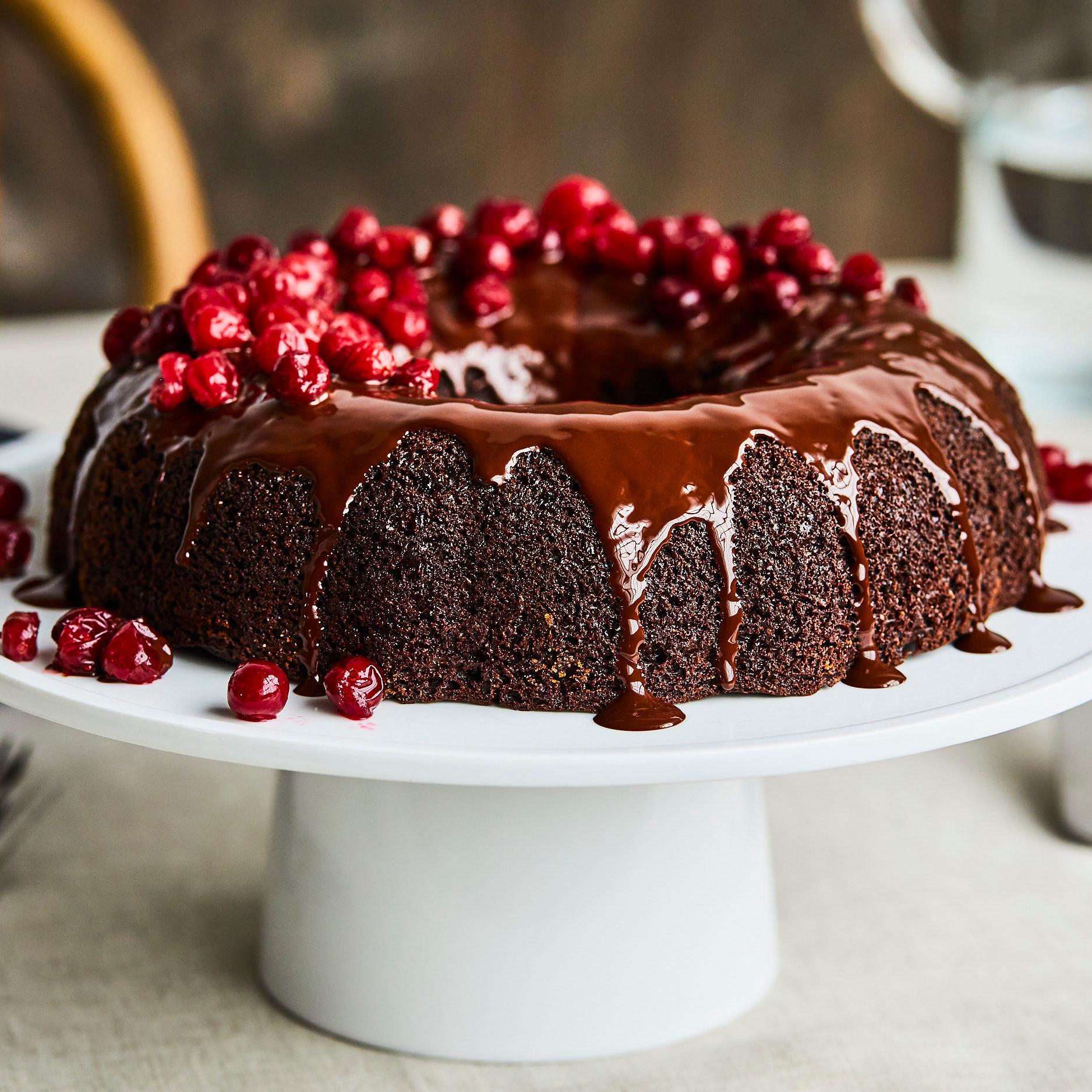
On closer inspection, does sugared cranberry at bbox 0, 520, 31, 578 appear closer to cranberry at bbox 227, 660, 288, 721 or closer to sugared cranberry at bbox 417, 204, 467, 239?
cranberry at bbox 227, 660, 288, 721

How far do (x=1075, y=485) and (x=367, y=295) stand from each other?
747 millimetres

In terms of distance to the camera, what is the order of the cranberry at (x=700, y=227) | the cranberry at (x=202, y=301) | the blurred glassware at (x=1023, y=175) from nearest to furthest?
the cranberry at (x=202, y=301)
the cranberry at (x=700, y=227)
the blurred glassware at (x=1023, y=175)

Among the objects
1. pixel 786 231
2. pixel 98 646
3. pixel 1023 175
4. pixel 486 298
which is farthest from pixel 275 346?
pixel 1023 175

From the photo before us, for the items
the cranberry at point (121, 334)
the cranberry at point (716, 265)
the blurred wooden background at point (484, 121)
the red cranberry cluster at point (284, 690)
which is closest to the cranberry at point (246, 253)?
the cranberry at point (121, 334)

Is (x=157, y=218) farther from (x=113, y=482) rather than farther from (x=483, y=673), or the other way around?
(x=483, y=673)

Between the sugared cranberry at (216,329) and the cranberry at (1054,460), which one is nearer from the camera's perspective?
the sugared cranberry at (216,329)

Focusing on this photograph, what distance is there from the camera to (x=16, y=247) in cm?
344

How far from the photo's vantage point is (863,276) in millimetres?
1541

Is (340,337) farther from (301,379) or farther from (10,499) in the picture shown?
(10,499)

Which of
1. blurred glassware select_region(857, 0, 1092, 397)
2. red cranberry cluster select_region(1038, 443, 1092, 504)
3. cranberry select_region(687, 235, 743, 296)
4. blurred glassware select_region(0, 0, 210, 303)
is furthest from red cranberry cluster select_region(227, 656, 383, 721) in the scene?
blurred glassware select_region(857, 0, 1092, 397)

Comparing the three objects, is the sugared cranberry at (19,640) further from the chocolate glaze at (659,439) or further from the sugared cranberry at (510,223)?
the sugared cranberry at (510,223)

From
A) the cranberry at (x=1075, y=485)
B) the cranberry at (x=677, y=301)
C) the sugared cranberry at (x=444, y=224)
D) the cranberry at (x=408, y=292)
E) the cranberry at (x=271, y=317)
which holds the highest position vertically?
the cranberry at (x=271, y=317)

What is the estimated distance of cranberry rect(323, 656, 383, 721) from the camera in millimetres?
1111

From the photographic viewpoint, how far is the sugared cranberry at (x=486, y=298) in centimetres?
162
